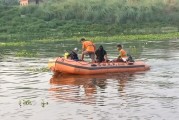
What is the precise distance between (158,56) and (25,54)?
10.3 meters

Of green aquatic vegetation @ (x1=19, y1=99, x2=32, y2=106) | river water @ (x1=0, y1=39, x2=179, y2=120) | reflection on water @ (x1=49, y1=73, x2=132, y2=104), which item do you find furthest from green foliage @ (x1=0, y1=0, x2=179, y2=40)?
green aquatic vegetation @ (x1=19, y1=99, x2=32, y2=106)

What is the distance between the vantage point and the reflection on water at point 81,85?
18.7 meters

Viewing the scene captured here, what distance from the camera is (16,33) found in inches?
2598

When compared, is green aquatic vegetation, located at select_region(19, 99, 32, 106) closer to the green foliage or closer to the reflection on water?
the reflection on water

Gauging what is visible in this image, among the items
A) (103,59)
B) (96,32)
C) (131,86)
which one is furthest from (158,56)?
(96,32)

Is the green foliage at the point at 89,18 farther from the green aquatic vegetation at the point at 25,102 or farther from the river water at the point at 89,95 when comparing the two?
the green aquatic vegetation at the point at 25,102

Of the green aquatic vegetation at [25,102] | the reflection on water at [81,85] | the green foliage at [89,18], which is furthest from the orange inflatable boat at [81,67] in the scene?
the green foliage at [89,18]

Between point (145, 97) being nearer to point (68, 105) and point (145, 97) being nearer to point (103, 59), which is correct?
point (68, 105)

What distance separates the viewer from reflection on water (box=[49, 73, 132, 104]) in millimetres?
18672

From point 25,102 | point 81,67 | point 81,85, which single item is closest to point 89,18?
point 81,67

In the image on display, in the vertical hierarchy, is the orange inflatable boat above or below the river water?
above

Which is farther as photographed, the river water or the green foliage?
the green foliage

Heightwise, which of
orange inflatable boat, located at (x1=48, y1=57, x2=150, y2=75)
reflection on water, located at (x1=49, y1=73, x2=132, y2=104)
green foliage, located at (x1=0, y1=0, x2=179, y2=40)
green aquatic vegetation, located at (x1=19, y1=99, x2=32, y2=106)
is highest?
green foliage, located at (x1=0, y1=0, x2=179, y2=40)

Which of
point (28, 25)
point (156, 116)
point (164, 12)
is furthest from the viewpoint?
point (164, 12)
